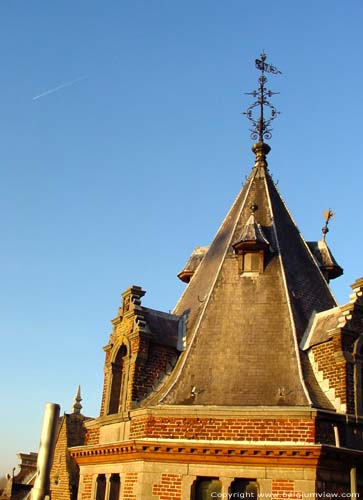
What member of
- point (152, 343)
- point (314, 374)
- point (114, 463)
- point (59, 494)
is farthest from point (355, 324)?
point (59, 494)

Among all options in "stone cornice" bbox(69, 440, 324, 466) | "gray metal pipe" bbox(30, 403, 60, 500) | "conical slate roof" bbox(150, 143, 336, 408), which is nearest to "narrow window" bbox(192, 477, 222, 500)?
"stone cornice" bbox(69, 440, 324, 466)

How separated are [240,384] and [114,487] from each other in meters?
4.30

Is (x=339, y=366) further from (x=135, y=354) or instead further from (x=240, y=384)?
(x=135, y=354)

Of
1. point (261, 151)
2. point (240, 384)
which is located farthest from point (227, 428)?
point (261, 151)

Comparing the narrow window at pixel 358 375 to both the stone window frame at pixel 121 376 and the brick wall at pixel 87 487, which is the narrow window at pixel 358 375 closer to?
the stone window frame at pixel 121 376

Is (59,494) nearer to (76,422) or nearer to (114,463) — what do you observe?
(76,422)

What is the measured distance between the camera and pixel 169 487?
1398cm

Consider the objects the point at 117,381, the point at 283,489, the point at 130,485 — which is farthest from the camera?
the point at 117,381

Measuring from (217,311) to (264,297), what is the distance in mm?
1374

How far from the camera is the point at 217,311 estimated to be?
17.1m

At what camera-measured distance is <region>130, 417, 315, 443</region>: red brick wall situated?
13508 mm

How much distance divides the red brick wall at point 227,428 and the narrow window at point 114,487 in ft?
5.00

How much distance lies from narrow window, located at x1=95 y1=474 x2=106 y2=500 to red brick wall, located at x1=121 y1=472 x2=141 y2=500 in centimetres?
168

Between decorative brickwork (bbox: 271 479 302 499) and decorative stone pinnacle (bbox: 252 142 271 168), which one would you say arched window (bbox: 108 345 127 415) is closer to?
decorative brickwork (bbox: 271 479 302 499)
